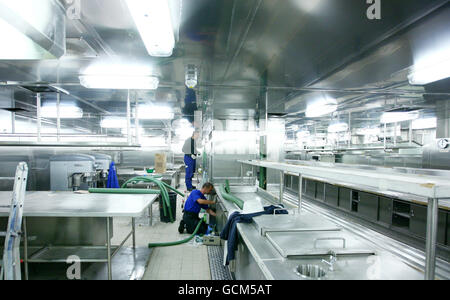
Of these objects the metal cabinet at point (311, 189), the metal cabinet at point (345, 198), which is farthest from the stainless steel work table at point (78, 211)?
the metal cabinet at point (311, 189)

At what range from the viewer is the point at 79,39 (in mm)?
2199

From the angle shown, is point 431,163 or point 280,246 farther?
point 431,163

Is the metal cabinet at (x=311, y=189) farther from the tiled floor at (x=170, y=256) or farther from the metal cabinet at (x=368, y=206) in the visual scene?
the tiled floor at (x=170, y=256)

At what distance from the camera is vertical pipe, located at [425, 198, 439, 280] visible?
870mm

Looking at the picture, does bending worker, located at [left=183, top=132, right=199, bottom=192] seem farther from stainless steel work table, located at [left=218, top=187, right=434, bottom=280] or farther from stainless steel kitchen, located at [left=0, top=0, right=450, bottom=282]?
stainless steel work table, located at [left=218, top=187, right=434, bottom=280]

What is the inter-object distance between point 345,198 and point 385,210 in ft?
3.44

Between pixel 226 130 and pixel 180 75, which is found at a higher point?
pixel 180 75

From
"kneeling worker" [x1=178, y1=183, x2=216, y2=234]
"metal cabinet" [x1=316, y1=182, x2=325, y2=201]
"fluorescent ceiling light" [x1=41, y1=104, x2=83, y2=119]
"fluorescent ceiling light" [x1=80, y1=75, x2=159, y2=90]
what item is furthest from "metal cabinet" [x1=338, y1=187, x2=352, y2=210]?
"fluorescent ceiling light" [x1=41, y1=104, x2=83, y2=119]

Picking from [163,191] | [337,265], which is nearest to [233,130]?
[163,191]

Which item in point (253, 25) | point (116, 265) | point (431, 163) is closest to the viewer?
point (253, 25)

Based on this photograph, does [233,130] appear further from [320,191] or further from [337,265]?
[337,265]
